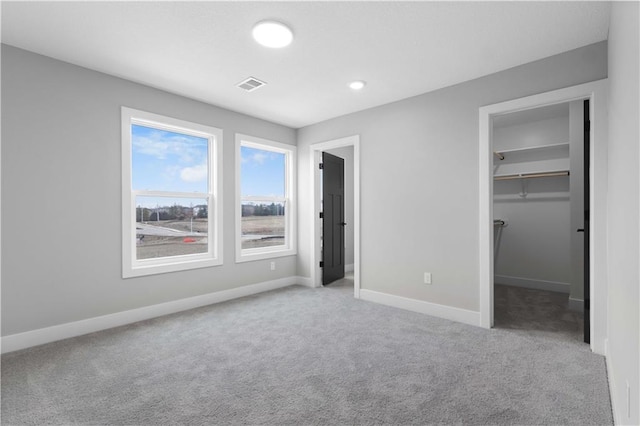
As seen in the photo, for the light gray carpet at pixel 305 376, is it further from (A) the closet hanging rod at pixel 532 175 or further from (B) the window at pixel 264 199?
(A) the closet hanging rod at pixel 532 175

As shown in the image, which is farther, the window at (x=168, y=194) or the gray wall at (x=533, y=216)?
the gray wall at (x=533, y=216)

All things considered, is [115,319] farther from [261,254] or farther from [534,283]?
[534,283]

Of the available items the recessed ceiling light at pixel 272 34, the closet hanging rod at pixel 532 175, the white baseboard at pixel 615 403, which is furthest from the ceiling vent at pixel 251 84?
the closet hanging rod at pixel 532 175

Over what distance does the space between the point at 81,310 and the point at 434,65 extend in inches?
156

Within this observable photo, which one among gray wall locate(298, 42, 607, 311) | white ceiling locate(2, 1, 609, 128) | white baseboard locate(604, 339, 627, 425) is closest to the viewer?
white baseboard locate(604, 339, 627, 425)

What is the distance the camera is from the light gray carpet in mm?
1806

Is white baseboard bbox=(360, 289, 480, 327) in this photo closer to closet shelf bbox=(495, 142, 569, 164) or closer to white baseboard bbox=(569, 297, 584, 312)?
white baseboard bbox=(569, 297, 584, 312)

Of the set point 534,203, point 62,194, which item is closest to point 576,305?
point 534,203

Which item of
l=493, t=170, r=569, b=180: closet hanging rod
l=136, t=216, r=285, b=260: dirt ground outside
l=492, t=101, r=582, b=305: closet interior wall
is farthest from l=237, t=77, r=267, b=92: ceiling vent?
l=493, t=170, r=569, b=180: closet hanging rod

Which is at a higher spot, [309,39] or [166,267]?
[309,39]

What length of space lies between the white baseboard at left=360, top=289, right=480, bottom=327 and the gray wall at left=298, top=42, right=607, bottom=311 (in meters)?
0.06

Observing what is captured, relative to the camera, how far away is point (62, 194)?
2889 millimetres

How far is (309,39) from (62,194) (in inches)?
100

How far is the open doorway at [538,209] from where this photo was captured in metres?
3.85
